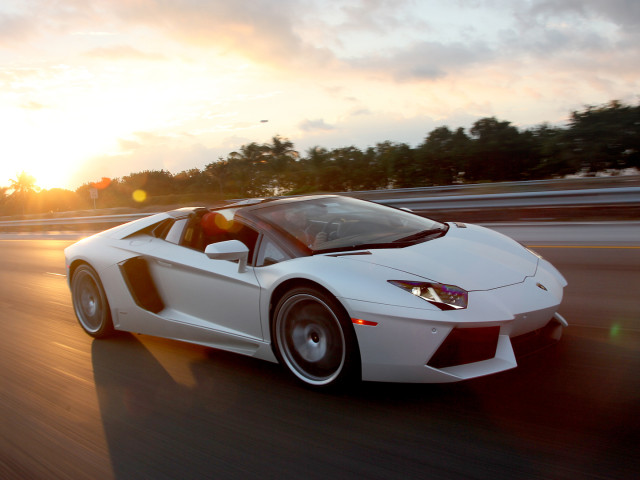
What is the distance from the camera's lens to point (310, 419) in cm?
313

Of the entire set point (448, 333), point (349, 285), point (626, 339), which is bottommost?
point (626, 339)

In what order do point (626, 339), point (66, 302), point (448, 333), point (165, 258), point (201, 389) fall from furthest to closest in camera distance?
1. point (66, 302)
2. point (165, 258)
3. point (626, 339)
4. point (201, 389)
5. point (448, 333)

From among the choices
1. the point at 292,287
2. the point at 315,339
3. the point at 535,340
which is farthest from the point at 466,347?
the point at 292,287

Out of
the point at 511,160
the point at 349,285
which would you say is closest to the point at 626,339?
the point at 349,285

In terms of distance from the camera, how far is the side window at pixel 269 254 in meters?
3.67

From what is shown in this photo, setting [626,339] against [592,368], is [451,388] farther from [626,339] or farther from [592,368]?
[626,339]

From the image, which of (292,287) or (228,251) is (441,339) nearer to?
(292,287)

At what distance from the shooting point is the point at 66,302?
6.98 meters

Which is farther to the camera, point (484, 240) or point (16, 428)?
point (484, 240)

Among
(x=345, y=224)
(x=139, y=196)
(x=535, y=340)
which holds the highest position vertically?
(x=345, y=224)

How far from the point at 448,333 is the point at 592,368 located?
3.87 ft

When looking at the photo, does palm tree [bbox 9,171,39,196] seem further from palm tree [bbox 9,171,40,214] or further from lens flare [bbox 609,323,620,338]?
lens flare [bbox 609,323,620,338]

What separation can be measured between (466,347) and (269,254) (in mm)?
1383

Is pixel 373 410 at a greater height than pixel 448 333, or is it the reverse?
pixel 448 333
